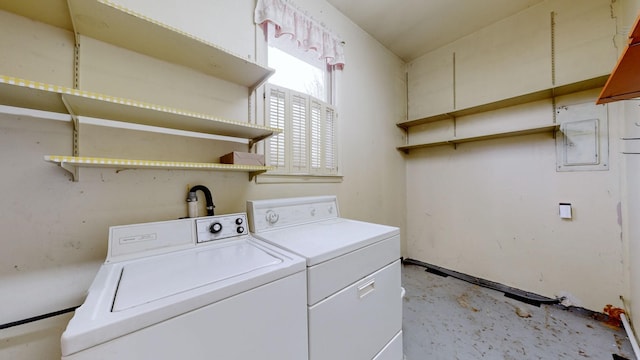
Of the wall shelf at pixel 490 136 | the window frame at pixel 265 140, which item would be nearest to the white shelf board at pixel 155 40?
the window frame at pixel 265 140

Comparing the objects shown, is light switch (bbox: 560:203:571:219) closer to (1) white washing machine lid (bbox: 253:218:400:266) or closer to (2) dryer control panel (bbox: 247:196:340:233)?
(1) white washing machine lid (bbox: 253:218:400:266)

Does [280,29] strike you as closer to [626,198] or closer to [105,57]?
[105,57]

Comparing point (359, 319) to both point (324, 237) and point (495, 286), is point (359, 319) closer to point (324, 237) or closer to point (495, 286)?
point (324, 237)

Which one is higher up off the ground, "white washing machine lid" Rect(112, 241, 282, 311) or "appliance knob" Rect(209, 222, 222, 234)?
"appliance knob" Rect(209, 222, 222, 234)

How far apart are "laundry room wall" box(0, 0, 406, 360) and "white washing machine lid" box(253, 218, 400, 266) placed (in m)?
0.41

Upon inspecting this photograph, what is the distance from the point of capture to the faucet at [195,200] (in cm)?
129

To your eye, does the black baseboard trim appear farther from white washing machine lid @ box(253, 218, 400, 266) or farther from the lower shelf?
the lower shelf

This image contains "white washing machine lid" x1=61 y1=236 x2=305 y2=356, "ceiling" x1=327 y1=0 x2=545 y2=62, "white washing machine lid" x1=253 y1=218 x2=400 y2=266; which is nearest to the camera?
"white washing machine lid" x1=61 y1=236 x2=305 y2=356

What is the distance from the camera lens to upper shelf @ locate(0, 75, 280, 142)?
77 centimetres

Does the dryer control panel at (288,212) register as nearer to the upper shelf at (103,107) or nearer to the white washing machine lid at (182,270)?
the white washing machine lid at (182,270)

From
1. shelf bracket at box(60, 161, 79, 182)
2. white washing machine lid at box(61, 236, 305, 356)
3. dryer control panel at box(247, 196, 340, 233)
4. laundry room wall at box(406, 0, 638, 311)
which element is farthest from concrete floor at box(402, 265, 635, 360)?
shelf bracket at box(60, 161, 79, 182)

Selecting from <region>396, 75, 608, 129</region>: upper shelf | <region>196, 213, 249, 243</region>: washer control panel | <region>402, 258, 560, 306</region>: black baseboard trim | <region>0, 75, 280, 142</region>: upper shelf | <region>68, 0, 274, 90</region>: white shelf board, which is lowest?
<region>402, 258, 560, 306</region>: black baseboard trim

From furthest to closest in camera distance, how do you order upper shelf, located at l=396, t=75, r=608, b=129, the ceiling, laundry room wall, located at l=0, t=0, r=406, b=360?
the ceiling
upper shelf, located at l=396, t=75, r=608, b=129
laundry room wall, located at l=0, t=0, r=406, b=360

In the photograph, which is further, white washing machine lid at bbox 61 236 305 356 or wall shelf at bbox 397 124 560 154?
wall shelf at bbox 397 124 560 154
